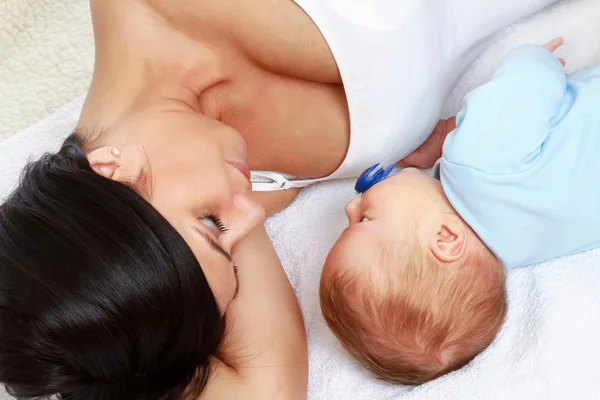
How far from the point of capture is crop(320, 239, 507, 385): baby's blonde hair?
978 mm

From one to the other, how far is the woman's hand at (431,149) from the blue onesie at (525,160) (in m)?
0.22

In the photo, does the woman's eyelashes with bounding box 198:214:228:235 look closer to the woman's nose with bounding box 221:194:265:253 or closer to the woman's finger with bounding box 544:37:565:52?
the woman's nose with bounding box 221:194:265:253

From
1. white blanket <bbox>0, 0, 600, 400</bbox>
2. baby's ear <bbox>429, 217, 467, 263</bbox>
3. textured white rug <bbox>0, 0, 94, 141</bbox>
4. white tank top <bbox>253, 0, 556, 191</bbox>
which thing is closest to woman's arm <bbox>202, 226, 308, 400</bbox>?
white blanket <bbox>0, 0, 600, 400</bbox>

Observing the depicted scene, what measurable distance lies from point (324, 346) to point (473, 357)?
276 millimetres

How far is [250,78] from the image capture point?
1.13 meters

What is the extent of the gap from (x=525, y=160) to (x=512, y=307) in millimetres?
269

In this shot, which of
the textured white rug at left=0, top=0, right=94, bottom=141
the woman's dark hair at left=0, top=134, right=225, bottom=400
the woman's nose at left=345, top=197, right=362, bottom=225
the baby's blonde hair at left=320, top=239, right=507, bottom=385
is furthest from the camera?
the textured white rug at left=0, top=0, right=94, bottom=141

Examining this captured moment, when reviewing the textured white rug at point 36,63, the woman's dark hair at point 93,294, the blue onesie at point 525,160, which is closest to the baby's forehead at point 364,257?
the blue onesie at point 525,160

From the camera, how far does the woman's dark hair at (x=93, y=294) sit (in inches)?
29.7

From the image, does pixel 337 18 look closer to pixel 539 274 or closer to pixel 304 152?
pixel 304 152

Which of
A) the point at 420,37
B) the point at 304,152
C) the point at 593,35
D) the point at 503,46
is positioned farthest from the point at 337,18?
the point at 593,35

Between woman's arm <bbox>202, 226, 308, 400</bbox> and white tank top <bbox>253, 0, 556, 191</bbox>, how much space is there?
0.17 metres

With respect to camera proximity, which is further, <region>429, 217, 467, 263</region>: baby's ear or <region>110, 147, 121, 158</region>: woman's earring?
<region>429, 217, 467, 263</region>: baby's ear

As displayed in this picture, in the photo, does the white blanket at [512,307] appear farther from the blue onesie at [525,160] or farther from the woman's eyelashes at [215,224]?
the woman's eyelashes at [215,224]
